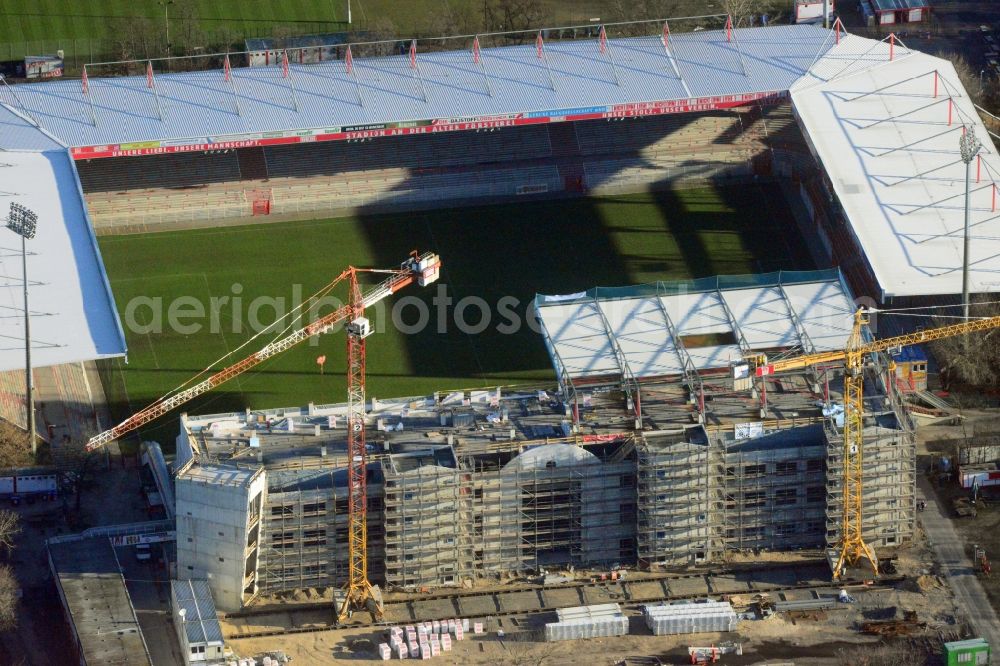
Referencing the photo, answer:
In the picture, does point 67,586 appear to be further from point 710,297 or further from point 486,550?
point 710,297

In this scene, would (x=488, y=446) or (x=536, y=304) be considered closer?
(x=488, y=446)

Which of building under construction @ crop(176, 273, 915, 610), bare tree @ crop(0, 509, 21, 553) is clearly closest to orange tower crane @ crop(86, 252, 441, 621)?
building under construction @ crop(176, 273, 915, 610)

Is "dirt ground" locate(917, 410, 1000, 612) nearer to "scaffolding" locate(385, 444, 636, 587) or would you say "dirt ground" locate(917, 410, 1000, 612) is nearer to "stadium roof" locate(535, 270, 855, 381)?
"stadium roof" locate(535, 270, 855, 381)

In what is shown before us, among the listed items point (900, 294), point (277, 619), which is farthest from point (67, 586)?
point (900, 294)

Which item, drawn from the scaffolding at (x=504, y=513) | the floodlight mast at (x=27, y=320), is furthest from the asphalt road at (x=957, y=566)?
the floodlight mast at (x=27, y=320)

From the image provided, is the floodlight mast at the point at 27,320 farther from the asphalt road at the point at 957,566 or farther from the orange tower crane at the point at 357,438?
the asphalt road at the point at 957,566

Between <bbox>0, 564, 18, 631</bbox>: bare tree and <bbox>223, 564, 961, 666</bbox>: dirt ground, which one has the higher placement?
<bbox>0, 564, 18, 631</bbox>: bare tree

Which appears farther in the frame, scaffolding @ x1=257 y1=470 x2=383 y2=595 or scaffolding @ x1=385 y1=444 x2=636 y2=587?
scaffolding @ x1=385 y1=444 x2=636 y2=587
